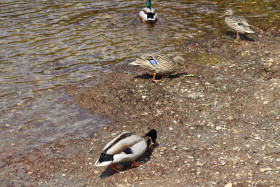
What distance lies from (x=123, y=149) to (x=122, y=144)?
95 millimetres

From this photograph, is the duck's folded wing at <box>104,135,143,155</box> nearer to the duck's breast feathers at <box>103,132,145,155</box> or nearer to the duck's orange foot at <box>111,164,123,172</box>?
the duck's breast feathers at <box>103,132,145,155</box>

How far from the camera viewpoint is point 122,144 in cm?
648

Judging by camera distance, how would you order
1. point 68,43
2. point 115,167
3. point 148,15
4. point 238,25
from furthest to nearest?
point 148,15 → point 68,43 → point 238,25 → point 115,167

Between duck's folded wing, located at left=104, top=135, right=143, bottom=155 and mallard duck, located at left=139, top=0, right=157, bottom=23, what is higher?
mallard duck, located at left=139, top=0, right=157, bottom=23

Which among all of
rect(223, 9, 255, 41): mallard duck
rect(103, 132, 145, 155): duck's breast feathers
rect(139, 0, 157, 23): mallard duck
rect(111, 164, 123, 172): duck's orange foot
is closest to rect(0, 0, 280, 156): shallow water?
rect(139, 0, 157, 23): mallard duck

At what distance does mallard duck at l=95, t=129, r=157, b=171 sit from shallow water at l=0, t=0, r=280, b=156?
66.6 inches

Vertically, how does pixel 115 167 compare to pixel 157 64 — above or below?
below

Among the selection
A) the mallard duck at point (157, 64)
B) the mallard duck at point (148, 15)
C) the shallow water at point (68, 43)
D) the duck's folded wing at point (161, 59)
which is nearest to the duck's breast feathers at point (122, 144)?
the shallow water at point (68, 43)

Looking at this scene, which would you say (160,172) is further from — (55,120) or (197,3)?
(197,3)

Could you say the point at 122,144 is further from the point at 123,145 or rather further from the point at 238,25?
the point at 238,25

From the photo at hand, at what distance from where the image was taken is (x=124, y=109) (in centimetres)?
888

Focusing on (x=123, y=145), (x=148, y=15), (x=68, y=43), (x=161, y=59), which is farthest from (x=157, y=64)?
(x=148, y=15)

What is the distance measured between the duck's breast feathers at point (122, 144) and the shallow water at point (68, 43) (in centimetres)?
168

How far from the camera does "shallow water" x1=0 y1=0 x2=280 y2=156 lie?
8523 mm
